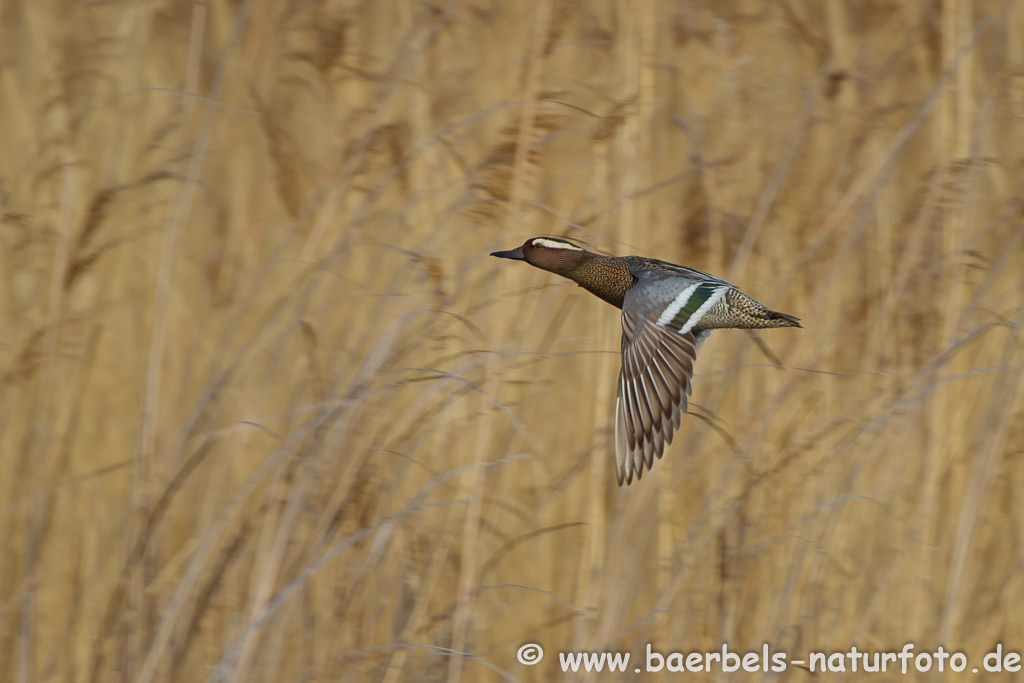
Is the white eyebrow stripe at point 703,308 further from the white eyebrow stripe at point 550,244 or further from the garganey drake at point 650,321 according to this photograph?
the white eyebrow stripe at point 550,244

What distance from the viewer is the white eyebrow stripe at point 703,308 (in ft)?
3.50

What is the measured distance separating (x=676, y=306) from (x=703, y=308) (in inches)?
1.4

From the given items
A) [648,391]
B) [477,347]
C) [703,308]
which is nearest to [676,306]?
[703,308]

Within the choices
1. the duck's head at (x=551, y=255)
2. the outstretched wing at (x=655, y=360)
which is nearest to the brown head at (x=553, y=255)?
the duck's head at (x=551, y=255)

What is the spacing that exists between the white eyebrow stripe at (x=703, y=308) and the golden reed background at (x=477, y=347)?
0.25 feet

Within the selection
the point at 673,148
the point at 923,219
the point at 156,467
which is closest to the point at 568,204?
the point at 673,148

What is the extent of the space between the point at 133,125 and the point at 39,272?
38 cm

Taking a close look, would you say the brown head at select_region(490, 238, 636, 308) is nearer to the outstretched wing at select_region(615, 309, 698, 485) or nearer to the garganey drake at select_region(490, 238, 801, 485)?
the garganey drake at select_region(490, 238, 801, 485)

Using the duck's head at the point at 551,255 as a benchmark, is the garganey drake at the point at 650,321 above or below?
below

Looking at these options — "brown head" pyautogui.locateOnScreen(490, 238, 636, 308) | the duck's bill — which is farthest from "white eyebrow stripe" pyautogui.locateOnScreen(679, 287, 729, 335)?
the duck's bill

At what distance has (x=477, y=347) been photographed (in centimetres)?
127

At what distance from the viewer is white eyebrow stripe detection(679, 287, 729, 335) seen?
107 cm

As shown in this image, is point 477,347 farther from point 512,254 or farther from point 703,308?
point 703,308

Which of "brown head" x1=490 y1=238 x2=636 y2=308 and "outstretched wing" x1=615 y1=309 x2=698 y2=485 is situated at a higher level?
"brown head" x1=490 y1=238 x2=636 y2=308
